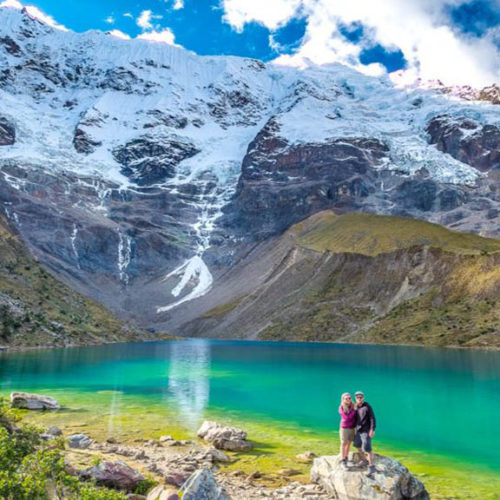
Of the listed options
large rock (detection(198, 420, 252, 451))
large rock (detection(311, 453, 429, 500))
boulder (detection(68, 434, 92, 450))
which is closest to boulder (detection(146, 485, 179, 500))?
large rock (detection(311, 453, 429, 500))

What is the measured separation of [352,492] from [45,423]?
19.3 m

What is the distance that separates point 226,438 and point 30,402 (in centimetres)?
1608

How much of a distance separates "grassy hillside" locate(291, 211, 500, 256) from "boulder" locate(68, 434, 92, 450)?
119710 mm

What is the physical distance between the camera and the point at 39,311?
9406cm

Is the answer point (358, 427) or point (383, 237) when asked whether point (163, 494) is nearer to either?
point (358, 427)

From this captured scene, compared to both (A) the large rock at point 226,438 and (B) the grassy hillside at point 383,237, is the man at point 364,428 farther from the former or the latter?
(B) the grassy hillside at point 383,237

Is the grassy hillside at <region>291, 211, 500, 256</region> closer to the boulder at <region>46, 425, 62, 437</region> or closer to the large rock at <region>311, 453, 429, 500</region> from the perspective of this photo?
the boulder at <region>46, 425, 62, 437</region>

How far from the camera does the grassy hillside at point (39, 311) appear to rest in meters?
85.8

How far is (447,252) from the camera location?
4904 inches

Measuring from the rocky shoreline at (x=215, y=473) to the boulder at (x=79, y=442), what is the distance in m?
0.01

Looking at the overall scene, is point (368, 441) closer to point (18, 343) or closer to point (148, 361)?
point (148, 361)

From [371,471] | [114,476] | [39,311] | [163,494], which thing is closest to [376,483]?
[371,471]

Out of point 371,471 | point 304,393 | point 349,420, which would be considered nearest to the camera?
point 371,471

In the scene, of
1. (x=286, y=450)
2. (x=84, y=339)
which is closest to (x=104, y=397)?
(x=286, y=450)
